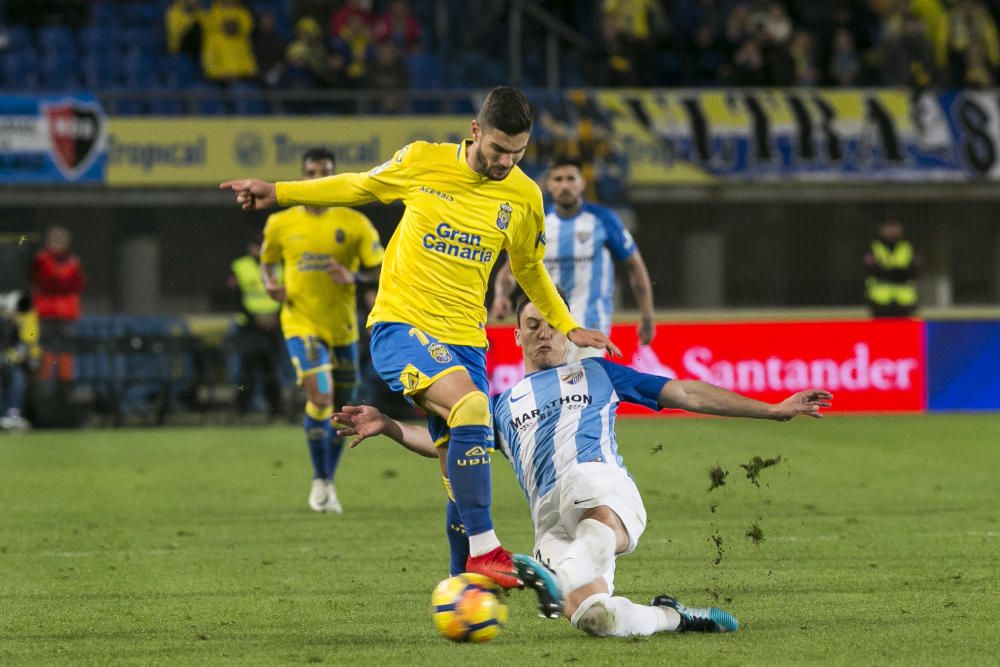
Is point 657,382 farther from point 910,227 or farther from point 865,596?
point 910,227

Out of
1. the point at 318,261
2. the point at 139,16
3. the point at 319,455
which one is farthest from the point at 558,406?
the point at 139,16

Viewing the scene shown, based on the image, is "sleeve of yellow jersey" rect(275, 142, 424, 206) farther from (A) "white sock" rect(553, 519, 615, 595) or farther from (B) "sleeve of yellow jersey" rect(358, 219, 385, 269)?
(B) "sleeve of yellow jersey" rect(358, 219, 385, 269)

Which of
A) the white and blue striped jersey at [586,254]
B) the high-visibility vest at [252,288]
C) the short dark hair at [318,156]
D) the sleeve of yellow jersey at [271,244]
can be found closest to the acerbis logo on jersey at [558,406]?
the short dark hair at [318,156]

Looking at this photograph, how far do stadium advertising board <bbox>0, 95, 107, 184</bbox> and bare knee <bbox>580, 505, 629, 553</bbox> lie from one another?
591 inches

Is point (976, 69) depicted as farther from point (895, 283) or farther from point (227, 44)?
point (227, 44)

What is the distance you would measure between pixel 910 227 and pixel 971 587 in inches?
613

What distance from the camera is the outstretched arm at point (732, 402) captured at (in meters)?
5.73

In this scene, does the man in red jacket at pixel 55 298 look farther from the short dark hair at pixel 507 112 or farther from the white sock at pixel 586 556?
the white sock at pixel 586 556

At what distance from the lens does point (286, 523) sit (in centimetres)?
979

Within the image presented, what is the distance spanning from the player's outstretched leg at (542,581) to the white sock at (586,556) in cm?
9

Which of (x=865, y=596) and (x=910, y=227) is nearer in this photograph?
(x=865, y=596)

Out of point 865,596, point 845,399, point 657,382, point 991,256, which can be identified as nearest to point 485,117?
point 657,382

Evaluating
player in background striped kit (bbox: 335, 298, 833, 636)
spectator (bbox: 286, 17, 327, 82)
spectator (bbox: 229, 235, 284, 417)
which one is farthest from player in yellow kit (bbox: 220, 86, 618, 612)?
spectator (bbox: 286, 17, 327, 82)

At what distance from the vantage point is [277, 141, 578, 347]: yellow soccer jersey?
253 inches
